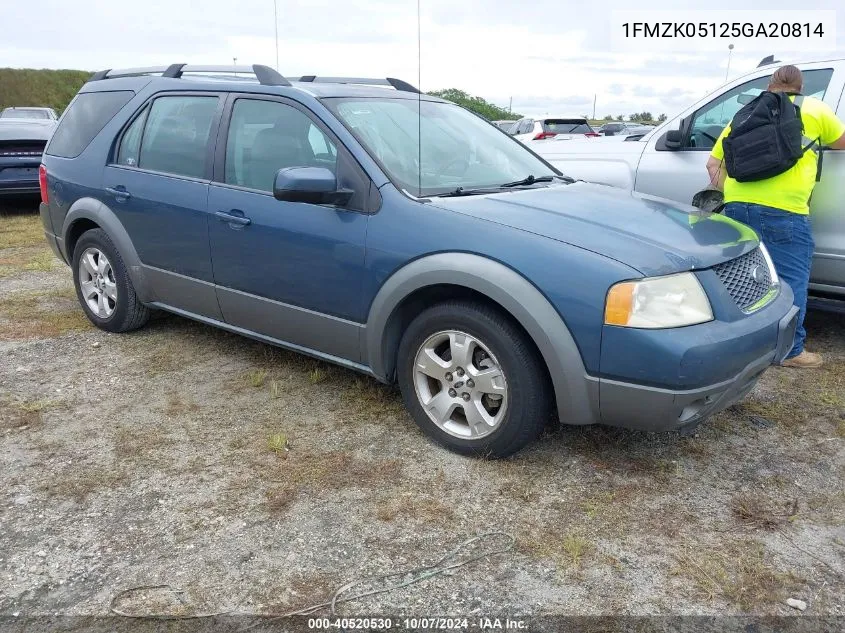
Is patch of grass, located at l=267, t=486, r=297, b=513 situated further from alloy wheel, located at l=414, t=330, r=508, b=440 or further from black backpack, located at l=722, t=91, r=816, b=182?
black backpack, located at l=722, t=91, r=816, b=182

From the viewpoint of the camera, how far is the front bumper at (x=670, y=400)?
292 cm

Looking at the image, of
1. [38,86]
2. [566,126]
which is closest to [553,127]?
[566,126]

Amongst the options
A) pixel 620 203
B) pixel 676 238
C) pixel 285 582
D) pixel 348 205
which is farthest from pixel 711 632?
pixel 348 205

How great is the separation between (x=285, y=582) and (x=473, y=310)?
133 cm

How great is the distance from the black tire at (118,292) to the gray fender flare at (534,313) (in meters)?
2.44

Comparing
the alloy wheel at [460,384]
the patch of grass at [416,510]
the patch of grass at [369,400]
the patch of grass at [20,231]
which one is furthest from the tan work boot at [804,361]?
the patch of grass at [20,231]

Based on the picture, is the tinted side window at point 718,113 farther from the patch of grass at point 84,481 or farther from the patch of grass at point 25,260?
the patch of grass at point 25,260

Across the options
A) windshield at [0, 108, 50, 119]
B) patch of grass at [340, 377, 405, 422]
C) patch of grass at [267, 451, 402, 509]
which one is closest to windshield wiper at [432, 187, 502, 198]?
patch of grass at [340, 377, 405, 422]

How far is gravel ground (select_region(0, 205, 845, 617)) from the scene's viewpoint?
2.54 m

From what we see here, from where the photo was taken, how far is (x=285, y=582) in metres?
2.58

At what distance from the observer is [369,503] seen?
3072mm

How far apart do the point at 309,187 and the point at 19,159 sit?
28.0 feet

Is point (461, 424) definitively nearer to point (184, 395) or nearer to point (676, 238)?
point (676, 238)

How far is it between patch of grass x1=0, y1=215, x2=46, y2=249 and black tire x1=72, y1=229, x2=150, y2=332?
4102 millimetres
